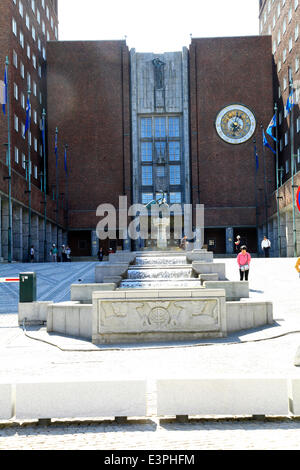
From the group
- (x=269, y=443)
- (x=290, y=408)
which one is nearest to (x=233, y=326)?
(x=290, y=408)

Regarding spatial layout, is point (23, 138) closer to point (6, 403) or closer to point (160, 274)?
point (160, 274)

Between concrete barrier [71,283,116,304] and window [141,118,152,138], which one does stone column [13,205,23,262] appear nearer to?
window [141,118,152,138]

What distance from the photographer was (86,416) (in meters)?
5.79

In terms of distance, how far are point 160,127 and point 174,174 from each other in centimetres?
548

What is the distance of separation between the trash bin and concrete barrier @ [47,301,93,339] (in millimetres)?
1250

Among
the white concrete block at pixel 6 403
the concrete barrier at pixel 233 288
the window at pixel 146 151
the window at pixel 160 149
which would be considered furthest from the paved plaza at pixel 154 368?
the window at pixel 146 151

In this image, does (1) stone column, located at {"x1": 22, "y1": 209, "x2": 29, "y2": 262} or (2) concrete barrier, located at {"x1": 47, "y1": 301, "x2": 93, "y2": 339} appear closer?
(2) concrete barrier, located at {"x1": 47, "y1": 301, "x2": 93, "y2": 339}

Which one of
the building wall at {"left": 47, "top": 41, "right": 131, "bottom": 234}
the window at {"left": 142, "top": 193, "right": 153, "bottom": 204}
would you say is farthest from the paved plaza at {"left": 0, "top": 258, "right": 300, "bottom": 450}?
the window at {"left": 142, "top": 193, "right": 153, "bottom": 204}

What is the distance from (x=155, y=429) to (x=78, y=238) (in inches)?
2069

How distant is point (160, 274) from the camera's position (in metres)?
22.3

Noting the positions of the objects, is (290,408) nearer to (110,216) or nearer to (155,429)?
(155,429)
